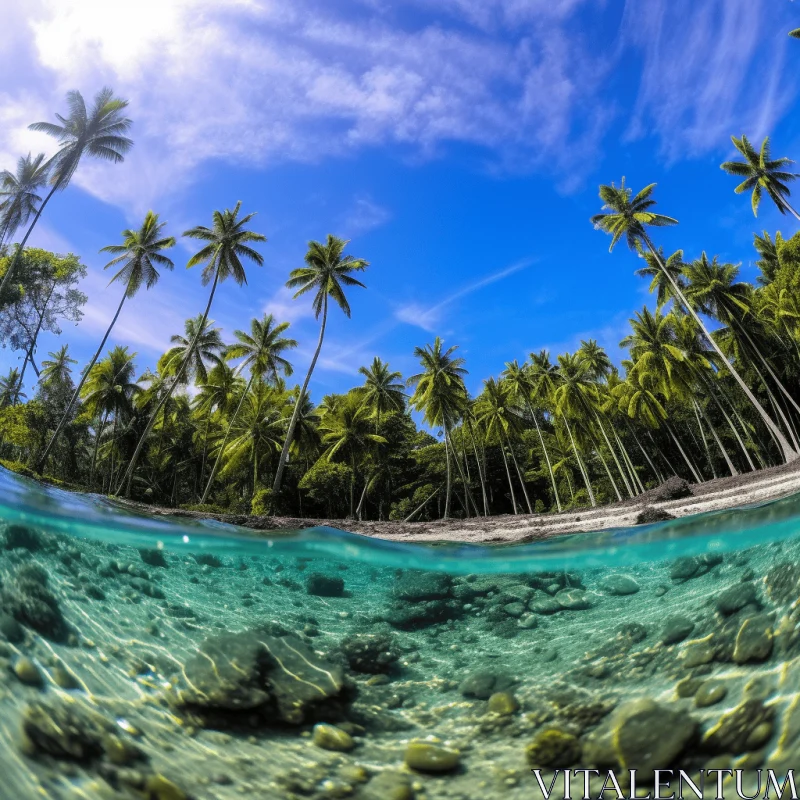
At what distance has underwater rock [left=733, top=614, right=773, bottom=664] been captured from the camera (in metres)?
3.79

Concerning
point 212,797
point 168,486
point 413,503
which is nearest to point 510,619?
point 212,797

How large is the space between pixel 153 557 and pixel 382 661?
4.42 metres

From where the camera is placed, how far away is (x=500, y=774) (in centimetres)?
305

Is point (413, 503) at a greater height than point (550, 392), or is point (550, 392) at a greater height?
point (550, 392)

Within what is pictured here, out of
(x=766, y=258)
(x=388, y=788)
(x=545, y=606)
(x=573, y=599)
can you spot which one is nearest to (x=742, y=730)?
(x=388, y=788)

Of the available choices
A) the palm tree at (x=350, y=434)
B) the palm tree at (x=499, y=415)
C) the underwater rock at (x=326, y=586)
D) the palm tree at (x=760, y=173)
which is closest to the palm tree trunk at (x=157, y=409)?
the palm tree at (x=350, y=434)

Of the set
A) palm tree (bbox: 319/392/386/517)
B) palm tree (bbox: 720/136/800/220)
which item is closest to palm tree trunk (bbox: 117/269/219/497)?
palm tree (bbox: 319/392/386/517)

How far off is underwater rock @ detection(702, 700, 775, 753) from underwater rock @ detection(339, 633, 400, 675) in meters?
2.61

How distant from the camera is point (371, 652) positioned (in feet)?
15.1

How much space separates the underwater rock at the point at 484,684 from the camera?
13.2 feet

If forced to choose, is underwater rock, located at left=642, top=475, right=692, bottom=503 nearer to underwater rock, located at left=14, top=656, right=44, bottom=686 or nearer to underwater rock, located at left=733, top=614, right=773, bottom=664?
underwater rock, located at left=733, top=614, right=773, bottom=664

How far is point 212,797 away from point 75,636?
225 cm

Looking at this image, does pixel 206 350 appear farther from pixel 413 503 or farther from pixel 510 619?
pixel 510 619

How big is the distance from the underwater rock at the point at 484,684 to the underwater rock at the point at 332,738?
3.94 ft
